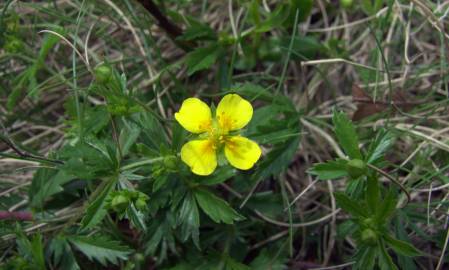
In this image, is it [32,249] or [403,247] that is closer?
[403,247]

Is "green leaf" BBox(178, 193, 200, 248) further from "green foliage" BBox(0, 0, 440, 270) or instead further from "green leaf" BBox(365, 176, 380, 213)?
"green leaf" BBox(365, 176, 380, 213)

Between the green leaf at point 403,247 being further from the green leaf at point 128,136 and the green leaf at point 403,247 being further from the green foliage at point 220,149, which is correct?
the green leaf at point 128,136

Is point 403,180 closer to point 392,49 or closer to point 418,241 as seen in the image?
point 418,241

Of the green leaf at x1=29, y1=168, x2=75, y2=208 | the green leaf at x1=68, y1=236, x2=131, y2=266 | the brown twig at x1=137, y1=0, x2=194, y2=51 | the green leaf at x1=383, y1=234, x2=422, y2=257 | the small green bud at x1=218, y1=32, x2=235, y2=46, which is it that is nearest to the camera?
the green leaf at x1=383, y1=234, x2=422, y2=257

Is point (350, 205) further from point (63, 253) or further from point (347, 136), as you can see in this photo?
point (63, 253)

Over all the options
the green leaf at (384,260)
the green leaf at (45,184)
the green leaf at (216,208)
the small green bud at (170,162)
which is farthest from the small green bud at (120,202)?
the green leaf at (384,260)

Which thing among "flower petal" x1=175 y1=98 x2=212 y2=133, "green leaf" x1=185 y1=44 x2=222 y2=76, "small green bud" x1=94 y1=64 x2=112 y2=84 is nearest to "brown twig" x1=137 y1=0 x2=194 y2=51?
"green leaf" x1=185 y1=44 x2=222 y2=76

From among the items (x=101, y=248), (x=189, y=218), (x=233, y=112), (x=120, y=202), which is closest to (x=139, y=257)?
(x=101, y=248)
